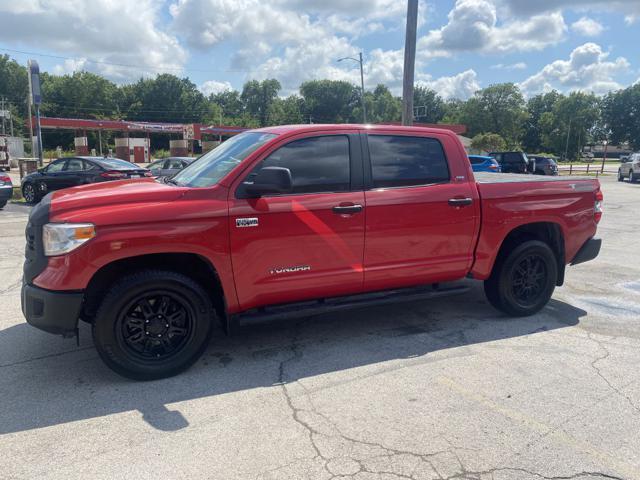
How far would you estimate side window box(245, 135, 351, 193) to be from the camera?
4.15m

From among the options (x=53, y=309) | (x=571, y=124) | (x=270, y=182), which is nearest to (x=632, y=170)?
(x=270, y=182)

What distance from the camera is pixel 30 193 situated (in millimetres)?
15781

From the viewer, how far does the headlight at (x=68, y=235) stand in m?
3.49

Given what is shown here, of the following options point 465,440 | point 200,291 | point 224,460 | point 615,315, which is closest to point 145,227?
point 200,291

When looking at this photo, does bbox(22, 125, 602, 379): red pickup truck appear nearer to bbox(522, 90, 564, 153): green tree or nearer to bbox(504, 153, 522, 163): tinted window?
bbox(504, 153, 522, 163): tinted window

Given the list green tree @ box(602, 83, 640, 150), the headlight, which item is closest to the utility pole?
the headlight

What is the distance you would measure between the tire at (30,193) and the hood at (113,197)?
43.8ft

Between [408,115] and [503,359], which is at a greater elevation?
A: [408,115]

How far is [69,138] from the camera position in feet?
259

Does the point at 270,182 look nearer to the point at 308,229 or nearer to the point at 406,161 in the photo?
the point at 308,229

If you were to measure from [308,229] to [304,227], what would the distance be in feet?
0.13

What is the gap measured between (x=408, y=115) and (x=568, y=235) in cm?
684

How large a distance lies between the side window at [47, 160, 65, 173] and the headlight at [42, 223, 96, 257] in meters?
13.6

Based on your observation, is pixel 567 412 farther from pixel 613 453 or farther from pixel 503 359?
pixel 503 359
